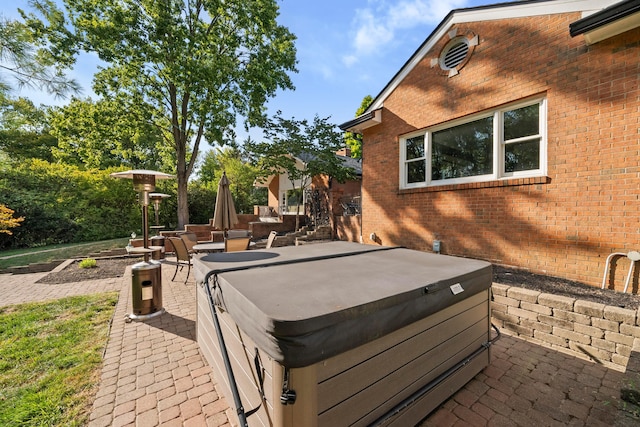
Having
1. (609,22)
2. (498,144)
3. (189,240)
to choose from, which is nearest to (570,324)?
(498,144)

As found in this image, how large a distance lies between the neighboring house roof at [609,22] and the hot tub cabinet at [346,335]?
4142mm

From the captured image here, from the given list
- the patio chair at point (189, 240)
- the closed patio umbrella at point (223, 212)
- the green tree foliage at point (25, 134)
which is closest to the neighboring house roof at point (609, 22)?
the closed patio umbrella at point (223, 212)

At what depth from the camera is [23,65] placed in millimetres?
8031

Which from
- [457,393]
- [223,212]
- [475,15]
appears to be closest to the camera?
[457,393]

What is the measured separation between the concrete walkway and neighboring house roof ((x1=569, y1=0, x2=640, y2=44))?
4.53 metres

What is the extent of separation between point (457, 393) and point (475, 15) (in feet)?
22.9

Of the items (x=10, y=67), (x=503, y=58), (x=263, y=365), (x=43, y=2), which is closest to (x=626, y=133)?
(x=503, y=58)

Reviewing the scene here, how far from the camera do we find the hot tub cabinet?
1.43 m

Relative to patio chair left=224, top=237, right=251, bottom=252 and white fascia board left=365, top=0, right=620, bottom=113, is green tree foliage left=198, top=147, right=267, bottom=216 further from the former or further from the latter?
white fascia board left=365, top=0, right=620, bottom=113

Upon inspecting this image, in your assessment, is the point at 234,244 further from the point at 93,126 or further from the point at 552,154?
the point at 93,126

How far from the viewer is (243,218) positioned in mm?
14336

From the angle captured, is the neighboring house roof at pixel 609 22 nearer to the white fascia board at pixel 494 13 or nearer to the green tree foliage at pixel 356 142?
the white fascia board at pixel 494 13

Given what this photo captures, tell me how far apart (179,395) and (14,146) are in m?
30.3

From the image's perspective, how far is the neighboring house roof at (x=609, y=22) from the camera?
353 cm
